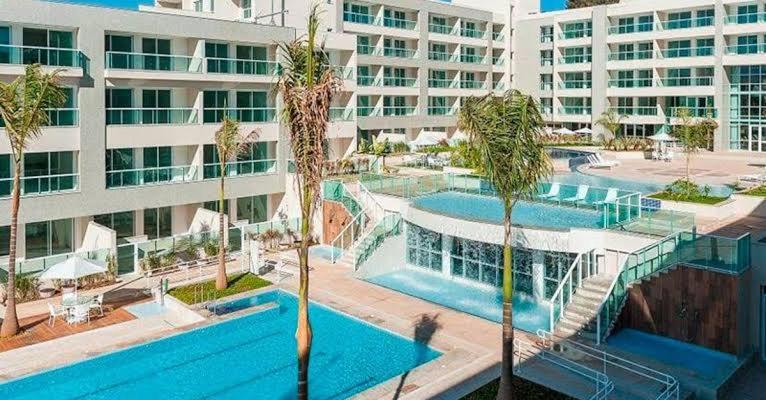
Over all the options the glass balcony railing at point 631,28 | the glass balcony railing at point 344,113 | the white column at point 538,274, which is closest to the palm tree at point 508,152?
the white column at point 538,274

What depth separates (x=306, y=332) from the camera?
11219mm

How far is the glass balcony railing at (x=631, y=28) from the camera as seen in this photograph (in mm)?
61500

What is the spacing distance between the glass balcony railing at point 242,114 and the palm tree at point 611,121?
35.7 meters

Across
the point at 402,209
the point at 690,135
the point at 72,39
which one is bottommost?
the point at 402,209

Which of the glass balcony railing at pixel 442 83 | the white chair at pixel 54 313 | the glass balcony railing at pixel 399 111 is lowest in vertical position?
the white chair at pixel 54 313

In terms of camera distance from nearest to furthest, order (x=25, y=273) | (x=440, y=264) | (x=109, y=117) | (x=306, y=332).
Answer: (x=306, y=332) < (x=25, y=273) < (x=440, y=264) < (x=109, y=117)

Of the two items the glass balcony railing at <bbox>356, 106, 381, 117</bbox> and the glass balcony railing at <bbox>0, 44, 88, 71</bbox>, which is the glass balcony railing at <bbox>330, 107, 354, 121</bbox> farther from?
the glass balcony railing at <bbox>0, 44, 88, 71</bbox>

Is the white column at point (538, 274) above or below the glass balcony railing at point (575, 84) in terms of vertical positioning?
below

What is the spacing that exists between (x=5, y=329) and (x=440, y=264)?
15008mm

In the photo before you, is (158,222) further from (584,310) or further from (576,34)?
(576,34)

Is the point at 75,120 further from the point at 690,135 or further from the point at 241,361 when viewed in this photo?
the point at 690,135

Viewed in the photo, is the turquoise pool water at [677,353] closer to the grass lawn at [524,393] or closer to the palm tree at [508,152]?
the grass lawn at [524,393]

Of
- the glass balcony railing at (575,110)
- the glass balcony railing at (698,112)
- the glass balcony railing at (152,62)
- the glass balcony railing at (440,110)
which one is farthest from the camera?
the glass balcony railing at (575,110)

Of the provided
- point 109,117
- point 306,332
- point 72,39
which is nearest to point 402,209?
point 109,117
